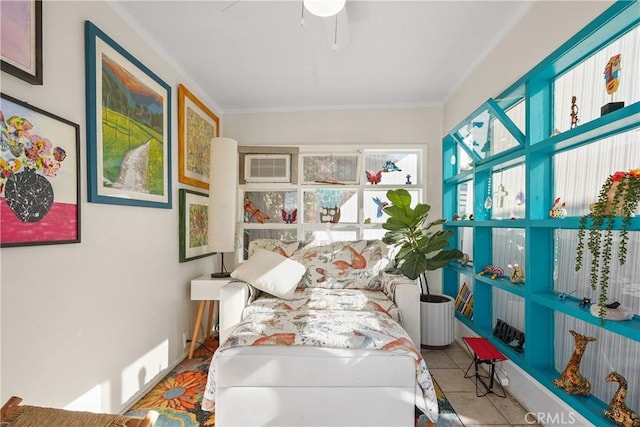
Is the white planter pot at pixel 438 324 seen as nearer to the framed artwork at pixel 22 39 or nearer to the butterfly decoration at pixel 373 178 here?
the butterfly decoration at pixel 373 178

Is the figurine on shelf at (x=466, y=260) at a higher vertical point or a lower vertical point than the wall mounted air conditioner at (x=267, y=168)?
lower

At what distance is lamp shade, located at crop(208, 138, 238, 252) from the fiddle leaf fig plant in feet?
4.87

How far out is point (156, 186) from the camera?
→ 8.06 feet

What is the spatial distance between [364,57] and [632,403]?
8.90 ft

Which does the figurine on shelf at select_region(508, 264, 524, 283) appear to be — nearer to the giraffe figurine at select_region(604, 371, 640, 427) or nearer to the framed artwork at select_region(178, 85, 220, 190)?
the giraffe figurine at select_region(604, 371, 640, 427)

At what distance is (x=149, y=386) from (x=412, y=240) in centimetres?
240

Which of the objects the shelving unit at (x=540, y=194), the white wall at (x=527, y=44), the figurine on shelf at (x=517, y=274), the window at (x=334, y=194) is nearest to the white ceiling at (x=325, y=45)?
the white wall at (x=527, y=44)

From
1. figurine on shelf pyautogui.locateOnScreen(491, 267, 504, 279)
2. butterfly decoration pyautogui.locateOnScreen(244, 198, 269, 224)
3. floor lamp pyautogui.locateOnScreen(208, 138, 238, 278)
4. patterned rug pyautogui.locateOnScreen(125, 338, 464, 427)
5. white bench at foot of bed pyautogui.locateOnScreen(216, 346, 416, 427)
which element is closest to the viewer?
white bench at foot of bed pyautogui.locateOnScreen(216, 346, 416, 427)

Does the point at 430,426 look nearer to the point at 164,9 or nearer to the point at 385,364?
the point at 385,364

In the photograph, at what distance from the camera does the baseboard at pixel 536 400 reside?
1.71 meters

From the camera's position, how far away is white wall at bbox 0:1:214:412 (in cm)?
142

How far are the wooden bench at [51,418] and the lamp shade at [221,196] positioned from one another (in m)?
2.00

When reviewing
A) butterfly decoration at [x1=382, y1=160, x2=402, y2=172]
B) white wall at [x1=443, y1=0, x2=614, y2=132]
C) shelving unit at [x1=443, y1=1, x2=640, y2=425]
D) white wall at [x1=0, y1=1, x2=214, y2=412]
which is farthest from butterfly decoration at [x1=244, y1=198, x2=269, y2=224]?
white wall at [x1=443, y1=0, x2=614, y2=132]

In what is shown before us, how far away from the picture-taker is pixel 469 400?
2193 mm
